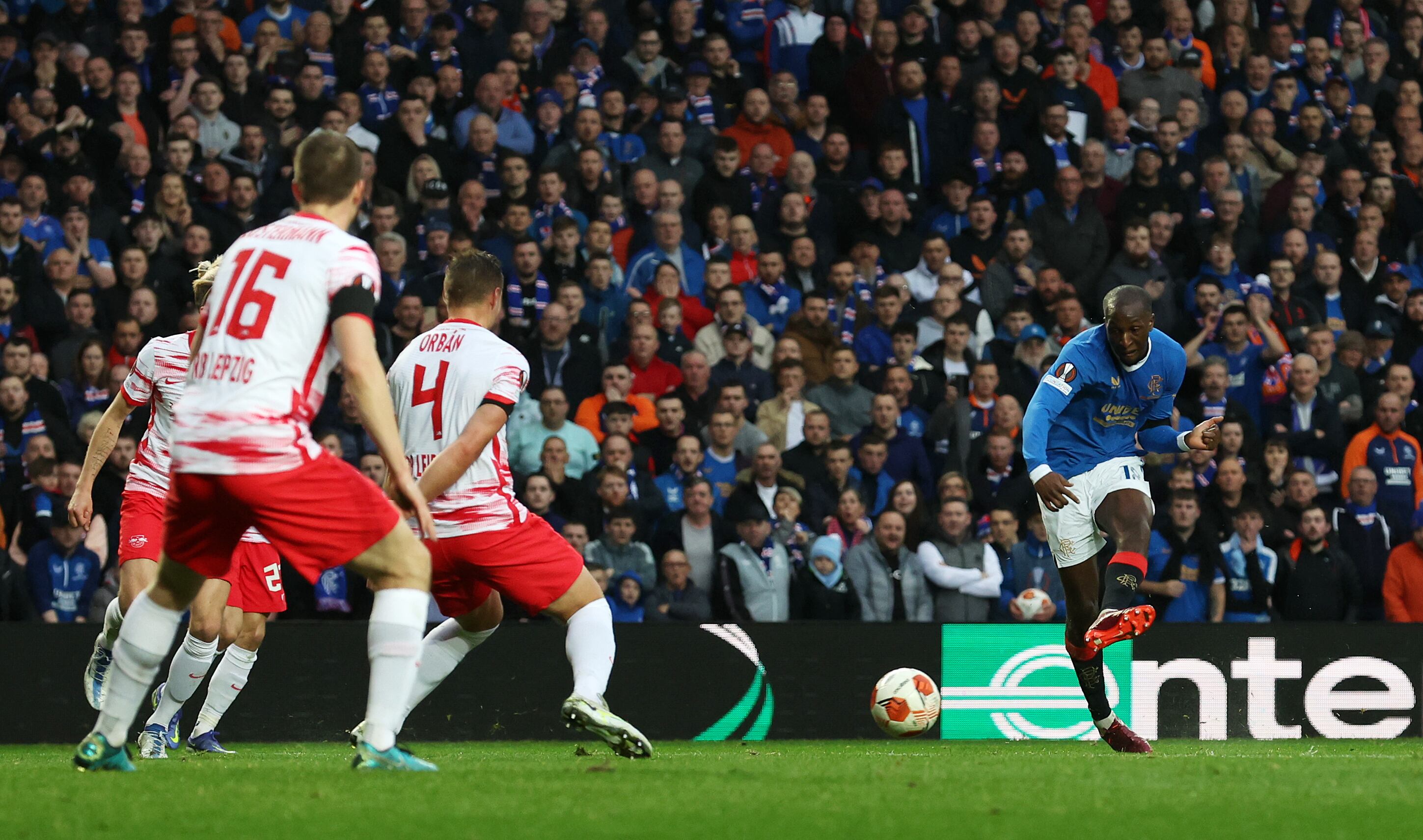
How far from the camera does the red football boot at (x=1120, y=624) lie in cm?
868

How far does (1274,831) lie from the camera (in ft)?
17.1

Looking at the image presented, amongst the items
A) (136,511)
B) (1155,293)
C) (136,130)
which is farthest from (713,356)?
(136,511)

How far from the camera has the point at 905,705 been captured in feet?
31.2

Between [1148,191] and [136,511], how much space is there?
10908mm

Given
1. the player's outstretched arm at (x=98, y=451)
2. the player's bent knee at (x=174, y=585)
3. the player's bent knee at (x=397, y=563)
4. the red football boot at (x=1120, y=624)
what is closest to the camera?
the player's bent knee at (x=397, y=563)

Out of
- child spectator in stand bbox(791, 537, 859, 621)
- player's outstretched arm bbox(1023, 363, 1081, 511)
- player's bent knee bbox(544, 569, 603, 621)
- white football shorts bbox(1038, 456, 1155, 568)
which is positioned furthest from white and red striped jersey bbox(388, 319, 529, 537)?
child spectator in stand bbox(791, 537, 859, 621)

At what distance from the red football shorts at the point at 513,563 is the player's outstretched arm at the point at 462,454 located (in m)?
0.37

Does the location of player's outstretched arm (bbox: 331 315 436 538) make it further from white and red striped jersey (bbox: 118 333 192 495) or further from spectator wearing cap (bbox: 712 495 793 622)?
spectator wearing cap (bbox: 712 495 793 622)

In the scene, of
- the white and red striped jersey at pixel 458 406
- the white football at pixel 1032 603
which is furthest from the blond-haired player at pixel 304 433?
the white football at pixel 1032 603

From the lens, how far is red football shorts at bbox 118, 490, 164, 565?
909cm

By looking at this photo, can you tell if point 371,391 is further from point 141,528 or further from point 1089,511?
point 1089,511

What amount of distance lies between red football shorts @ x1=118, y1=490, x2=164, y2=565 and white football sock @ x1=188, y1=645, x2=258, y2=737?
2.36ft

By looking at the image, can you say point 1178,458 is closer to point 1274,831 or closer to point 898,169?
point 898,169

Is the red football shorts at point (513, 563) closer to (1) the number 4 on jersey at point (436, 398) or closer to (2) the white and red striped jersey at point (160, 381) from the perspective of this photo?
(1) the number 4 on jersey at point (436, 398)
